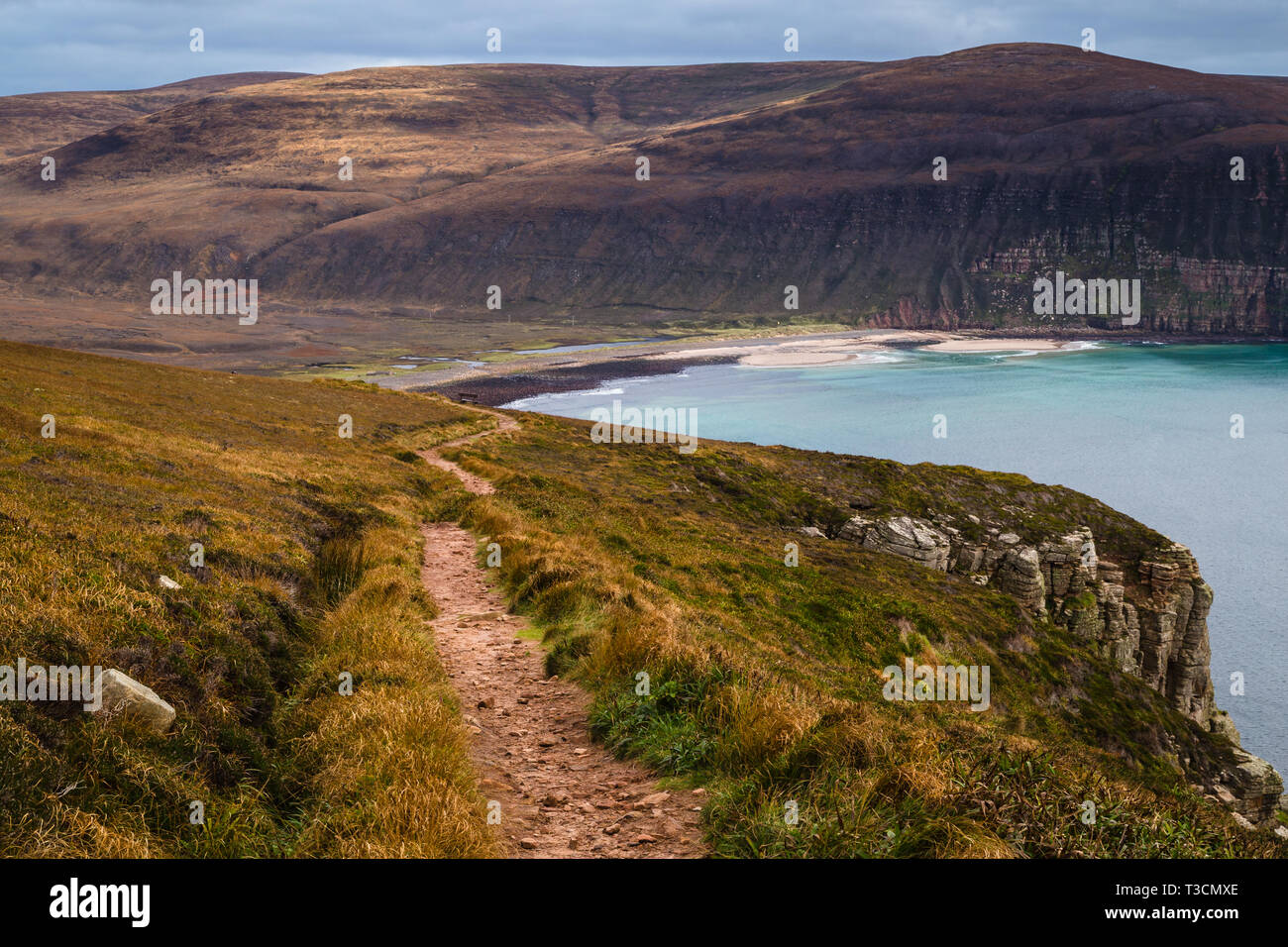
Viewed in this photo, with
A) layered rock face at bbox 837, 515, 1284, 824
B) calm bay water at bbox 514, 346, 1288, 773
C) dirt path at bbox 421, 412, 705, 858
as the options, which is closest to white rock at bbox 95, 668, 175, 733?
dirt path at bbox 421, 412, 705, 858

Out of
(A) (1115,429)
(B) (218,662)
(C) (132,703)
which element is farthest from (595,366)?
(C) (132,703)

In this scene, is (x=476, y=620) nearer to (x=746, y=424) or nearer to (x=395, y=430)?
(x=395, y=430)

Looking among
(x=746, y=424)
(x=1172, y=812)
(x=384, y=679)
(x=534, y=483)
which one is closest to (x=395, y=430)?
(x=534, y=483)

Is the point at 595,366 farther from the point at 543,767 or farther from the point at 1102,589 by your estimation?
the point at 543,767

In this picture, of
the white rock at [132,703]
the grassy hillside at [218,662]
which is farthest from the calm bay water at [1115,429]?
the white rock at [132,703]
